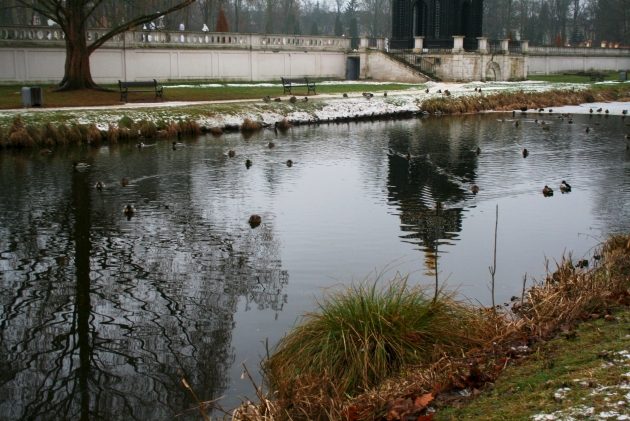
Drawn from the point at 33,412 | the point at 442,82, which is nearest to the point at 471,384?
the point at 33,412

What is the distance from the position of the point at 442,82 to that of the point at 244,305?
4759cm

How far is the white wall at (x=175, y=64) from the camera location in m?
44.3

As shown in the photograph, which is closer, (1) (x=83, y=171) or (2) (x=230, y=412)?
(2) (x=230, y=412)

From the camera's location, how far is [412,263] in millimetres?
13625

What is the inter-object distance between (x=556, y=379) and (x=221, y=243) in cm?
898

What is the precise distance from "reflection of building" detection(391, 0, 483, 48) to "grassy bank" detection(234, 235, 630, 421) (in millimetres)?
54176

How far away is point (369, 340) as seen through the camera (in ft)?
27.9

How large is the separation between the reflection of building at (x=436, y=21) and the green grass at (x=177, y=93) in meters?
11.3

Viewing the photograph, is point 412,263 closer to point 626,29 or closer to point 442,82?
point 442,82

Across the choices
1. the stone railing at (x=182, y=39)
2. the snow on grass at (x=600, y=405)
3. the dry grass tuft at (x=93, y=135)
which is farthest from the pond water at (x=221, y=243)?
the stone railing at (x=182, y=39)

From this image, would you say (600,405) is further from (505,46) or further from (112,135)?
(505,46)

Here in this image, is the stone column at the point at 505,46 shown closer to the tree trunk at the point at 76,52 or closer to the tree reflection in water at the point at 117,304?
the tree trunk at the point at 76,52

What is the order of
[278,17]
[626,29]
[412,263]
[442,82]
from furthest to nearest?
[278,17]
[626,29]
[442,82]
[412,263]

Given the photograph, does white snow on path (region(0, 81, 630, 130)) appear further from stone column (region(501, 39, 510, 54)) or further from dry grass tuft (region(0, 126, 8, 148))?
stone column (region(501, 39, 510, 54))
